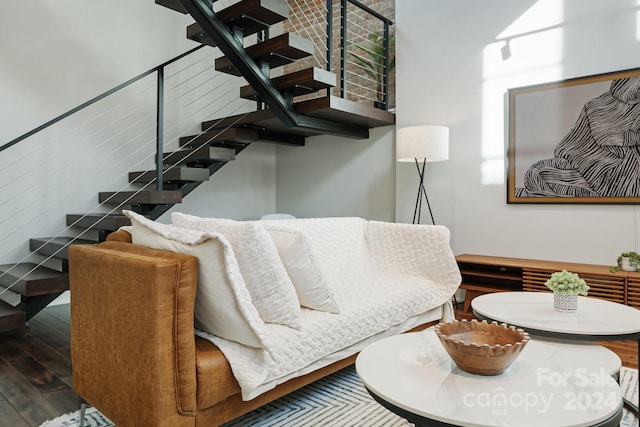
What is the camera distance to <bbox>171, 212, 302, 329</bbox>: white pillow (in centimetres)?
168

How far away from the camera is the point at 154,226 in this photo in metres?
1.75

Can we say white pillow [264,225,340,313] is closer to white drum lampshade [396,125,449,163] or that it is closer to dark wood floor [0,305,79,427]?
dark wood floor [0,305,79,427]

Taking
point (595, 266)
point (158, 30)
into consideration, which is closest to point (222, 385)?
point (595, 266)

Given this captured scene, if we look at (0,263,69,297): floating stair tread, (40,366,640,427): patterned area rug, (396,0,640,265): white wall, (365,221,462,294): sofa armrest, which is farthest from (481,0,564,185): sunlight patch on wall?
(0,263,69,297): floating stair tread

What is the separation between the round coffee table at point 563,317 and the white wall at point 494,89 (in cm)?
147

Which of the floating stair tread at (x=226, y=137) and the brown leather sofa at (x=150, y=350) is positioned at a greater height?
the floating stair tread at (x=226, y=137)

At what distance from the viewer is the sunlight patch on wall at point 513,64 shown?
3465mm

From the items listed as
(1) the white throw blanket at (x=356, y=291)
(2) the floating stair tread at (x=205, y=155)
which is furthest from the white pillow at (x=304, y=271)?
(2) the floating stair tread at (x=205, y=155)

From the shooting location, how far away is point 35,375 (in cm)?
229

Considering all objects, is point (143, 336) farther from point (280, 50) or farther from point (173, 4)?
point (173, 4)

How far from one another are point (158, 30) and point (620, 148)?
14.7ft

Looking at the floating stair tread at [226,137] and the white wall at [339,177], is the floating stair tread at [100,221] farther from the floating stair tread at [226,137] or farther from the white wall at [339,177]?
the white wall at [339,177]

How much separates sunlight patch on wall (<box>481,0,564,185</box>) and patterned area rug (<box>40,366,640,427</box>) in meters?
2.14

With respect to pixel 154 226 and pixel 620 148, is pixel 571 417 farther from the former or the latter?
pixel 620 148
